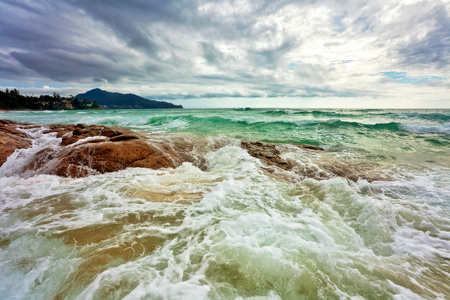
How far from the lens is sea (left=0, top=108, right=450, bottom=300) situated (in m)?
2.08

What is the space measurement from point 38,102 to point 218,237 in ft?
347

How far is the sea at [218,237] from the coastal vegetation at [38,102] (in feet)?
296

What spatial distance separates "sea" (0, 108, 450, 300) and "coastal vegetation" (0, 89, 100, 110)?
90090 mm

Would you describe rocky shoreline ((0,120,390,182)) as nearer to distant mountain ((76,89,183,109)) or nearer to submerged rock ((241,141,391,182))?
submerged rock ((241,141,391,182))

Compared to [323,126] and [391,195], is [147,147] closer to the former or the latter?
[391,195]

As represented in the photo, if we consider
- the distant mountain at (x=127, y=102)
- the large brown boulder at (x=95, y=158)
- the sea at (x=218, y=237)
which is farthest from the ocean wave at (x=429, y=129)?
the distant mountain at (x=127, y=102)

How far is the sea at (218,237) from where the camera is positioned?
2082 mm

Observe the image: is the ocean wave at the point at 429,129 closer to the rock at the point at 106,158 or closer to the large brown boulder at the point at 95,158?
the large brown boulder at the point at 95,158

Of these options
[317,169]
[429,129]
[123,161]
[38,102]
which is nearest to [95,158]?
[123,161]

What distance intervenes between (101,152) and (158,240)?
436cm

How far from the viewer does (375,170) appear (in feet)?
22.0

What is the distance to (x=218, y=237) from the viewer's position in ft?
9.51

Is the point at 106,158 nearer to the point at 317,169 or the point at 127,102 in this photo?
the point at 317,169

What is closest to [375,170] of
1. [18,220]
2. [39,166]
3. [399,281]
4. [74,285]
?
[399,281]
